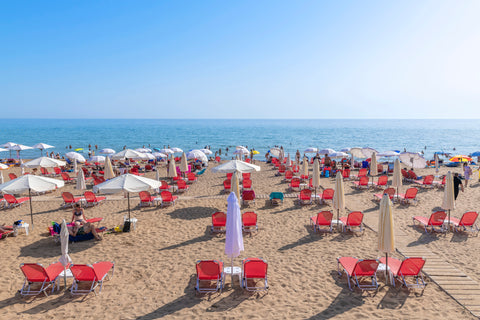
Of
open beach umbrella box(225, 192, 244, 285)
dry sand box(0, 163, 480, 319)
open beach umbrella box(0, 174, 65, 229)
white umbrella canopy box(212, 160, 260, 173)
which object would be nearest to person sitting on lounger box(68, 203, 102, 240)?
dry sand box(0, 163, 480, 319)

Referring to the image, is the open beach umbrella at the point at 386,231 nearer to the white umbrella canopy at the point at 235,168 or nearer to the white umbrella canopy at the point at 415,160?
the white umbrella canopy at the point at 235,168

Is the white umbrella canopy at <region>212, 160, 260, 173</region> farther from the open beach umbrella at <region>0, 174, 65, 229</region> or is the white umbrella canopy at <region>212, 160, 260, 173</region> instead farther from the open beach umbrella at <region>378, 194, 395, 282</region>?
the open beach umbrella at <region>378, 194, 395, 282</region>

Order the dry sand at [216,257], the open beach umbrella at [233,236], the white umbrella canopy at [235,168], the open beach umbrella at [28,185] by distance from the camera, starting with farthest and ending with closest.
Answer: the white umbrella canopy at [235,168] → the open beach umbrella at [28,185] → the open beach umbrella at [233,236] → the dry sand at [216,257]

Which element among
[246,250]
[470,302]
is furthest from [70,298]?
[470,302]

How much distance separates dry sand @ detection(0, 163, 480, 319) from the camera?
5.76m

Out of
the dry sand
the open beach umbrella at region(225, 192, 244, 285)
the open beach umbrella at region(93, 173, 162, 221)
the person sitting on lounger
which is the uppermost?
the open beach umbrella at region(93, 173, 162, 221)

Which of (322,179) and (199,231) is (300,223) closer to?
(199,231)

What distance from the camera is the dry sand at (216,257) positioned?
5.76 metres

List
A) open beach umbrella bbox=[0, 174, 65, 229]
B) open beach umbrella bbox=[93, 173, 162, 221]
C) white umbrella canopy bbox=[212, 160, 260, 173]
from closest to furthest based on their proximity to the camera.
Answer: open beach umbrella bbox=[0, 174, 65, 229]
open beach umbrella bbox=[93, 173, 162, 221]
white umbrella canopy bbox=[212, 160, 260, 173]

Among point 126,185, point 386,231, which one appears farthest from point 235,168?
point 386,231

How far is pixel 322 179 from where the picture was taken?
2038cm

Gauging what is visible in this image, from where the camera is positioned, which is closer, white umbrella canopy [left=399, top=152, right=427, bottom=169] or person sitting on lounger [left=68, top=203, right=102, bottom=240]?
person sitting on lounger [left=68, top=203, right=102, bottom=240]

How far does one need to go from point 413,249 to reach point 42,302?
9.22 m

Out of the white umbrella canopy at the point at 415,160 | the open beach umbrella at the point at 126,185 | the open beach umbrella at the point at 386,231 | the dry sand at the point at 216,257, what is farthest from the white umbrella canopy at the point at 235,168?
the white umbrella canopy at the point at 415,160
